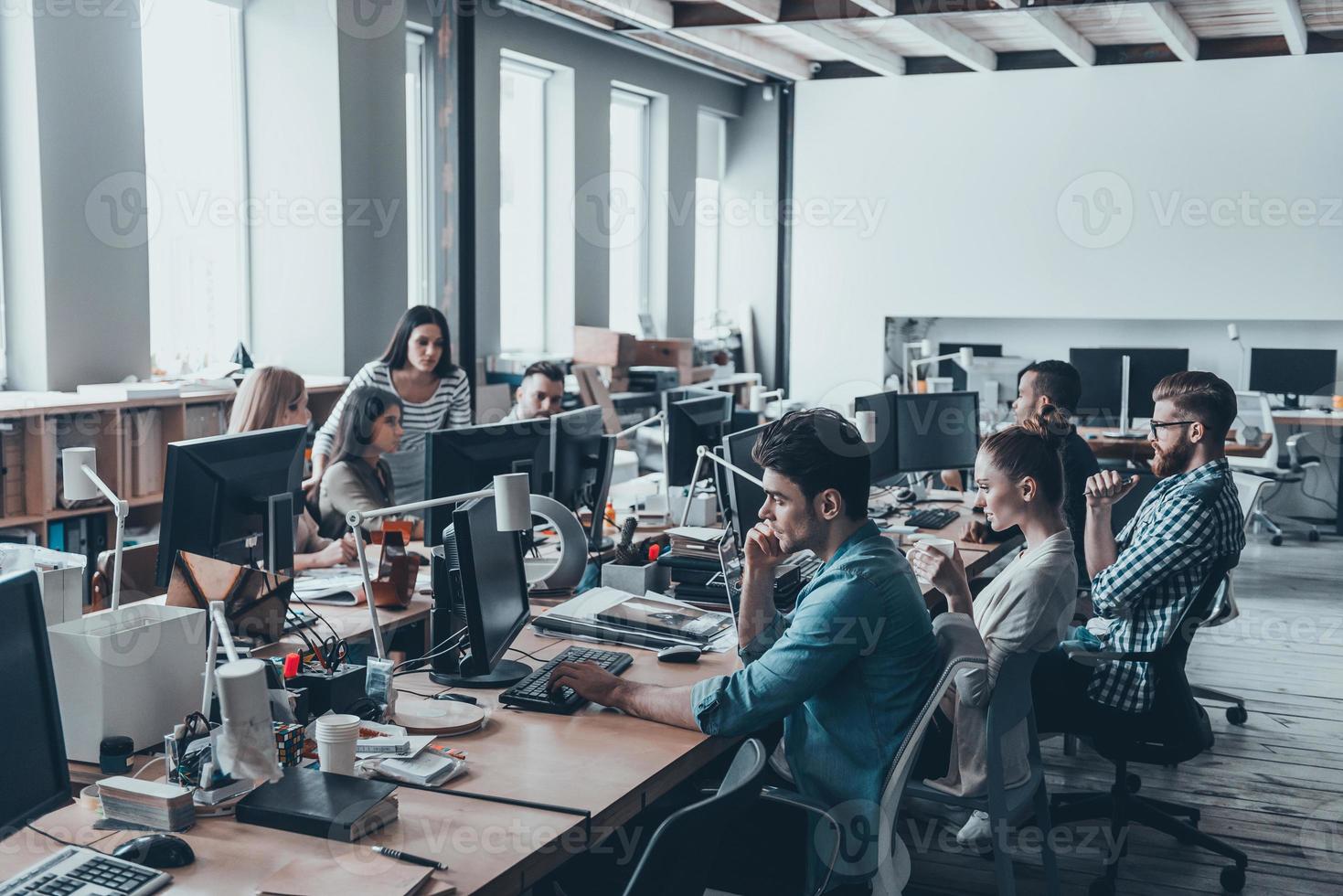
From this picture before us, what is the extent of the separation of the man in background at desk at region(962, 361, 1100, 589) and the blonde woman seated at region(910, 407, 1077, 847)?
1008mm

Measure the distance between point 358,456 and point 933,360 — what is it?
4.65m

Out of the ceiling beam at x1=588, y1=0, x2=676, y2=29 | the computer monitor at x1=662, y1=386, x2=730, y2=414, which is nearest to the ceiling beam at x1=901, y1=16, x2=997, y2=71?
the ceiling beam at x1=588, y1=0, x2=676, y2=29

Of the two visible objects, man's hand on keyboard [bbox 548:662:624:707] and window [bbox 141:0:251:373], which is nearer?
man's hand on keyboard [bbox 548:662:624:707]

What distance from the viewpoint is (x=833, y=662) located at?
7.27 ft

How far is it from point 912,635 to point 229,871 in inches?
47.8

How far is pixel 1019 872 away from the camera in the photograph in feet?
11.3

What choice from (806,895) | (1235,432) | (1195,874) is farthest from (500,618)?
(1235,432)

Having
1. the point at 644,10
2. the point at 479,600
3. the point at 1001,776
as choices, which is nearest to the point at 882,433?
the point at 1001,776

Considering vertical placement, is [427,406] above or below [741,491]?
above

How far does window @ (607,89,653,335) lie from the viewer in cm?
888

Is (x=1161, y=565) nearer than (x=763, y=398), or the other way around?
(x=1161, y=565)

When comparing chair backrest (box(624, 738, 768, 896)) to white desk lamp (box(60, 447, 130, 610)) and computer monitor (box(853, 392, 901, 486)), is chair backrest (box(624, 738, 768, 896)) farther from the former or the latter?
computer monitor (box(853, 392, 901, 486))

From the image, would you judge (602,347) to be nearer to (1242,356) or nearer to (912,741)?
(1242,356)

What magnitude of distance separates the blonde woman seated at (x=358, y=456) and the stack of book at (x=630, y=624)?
94 centimetres
